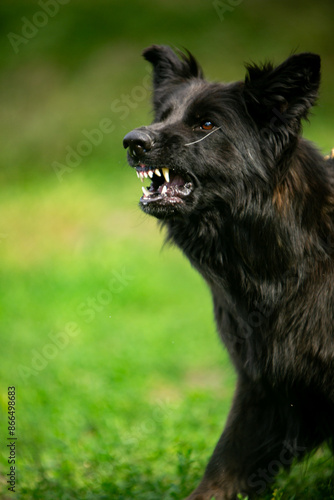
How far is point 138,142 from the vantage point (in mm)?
3922

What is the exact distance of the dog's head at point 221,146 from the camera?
3922 mm

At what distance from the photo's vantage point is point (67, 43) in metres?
21.4

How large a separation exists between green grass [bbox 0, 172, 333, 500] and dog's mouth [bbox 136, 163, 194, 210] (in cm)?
31

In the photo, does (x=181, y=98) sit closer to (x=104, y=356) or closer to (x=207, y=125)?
(x=207, y=125)

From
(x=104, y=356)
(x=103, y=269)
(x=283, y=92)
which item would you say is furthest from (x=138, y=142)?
(x=103, y=269)

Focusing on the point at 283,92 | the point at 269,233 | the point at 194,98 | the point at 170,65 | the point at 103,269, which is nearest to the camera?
the point at 283,92

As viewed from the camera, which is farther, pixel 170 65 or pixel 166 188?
pixel 170 65

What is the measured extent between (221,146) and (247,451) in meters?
1.98

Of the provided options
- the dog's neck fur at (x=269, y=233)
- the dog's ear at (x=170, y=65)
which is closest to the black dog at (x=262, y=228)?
the dog's neck fur at (x=269, y=233)

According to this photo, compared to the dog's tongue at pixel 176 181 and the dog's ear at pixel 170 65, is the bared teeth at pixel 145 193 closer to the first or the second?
the dog's tongue at pixel 176 181

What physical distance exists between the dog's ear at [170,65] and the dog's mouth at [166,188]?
0.97m

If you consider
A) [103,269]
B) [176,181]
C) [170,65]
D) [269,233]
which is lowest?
[269,233]

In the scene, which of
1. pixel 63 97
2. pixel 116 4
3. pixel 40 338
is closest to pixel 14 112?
pixel 63 97

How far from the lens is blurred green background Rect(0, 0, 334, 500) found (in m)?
5.39
